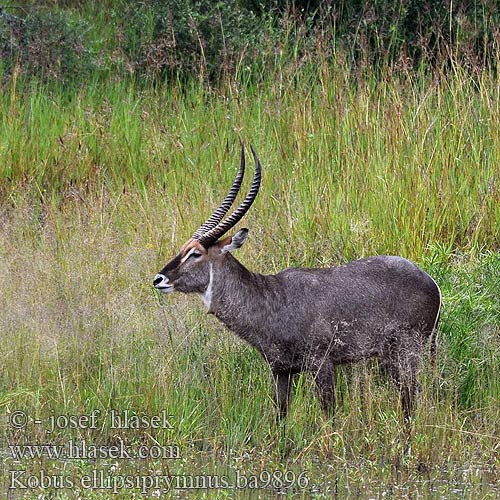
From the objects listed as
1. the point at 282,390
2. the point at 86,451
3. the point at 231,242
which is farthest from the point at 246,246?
the point at 86,451

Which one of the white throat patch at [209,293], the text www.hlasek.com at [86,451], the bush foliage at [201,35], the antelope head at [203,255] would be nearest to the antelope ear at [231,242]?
the antelope head at [203,255]

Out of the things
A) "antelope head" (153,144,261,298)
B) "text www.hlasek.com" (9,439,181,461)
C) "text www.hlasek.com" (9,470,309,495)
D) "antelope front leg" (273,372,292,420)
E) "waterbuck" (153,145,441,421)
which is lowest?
"text www.hlasek.com" (9,439,181,461)

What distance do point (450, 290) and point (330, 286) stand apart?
950 millimetres

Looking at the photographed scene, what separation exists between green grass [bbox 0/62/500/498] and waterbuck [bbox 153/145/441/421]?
17cm

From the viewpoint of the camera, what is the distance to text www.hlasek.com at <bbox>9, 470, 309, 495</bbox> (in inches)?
199

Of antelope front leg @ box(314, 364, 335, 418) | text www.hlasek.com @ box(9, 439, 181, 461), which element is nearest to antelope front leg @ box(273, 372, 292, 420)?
antelope front leg @ box(314, 364, 335, 418)

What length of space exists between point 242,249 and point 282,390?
5.84ft

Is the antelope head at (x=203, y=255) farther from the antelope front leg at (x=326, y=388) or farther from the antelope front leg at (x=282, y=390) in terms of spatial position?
the antelope front leg at (x=326, y=388)

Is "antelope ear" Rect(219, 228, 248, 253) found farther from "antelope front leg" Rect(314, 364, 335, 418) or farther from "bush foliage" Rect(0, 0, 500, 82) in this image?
"bush foliage" Rect(0, 0, 500, 82)

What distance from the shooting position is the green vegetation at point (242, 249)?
218 inches

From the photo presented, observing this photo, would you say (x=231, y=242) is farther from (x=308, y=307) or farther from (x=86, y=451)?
(x=86, y=451)

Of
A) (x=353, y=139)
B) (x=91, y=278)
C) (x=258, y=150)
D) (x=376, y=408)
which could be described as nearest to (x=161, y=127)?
(x=258, y=150)

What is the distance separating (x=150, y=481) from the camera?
202 inches

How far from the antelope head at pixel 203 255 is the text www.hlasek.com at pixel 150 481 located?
1115 millimetres
